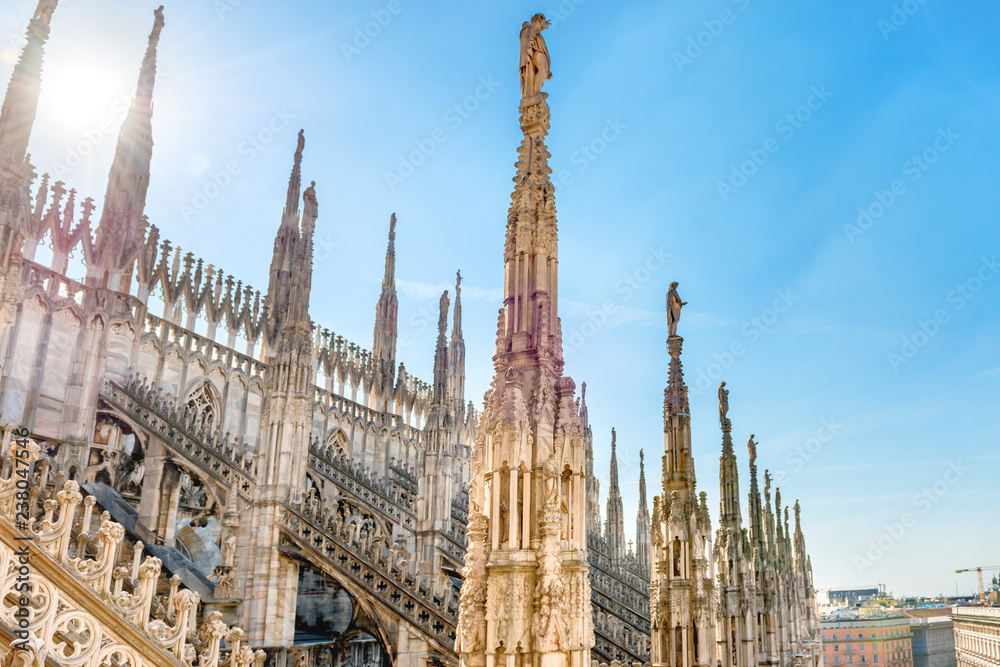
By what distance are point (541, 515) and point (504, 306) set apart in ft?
6.73

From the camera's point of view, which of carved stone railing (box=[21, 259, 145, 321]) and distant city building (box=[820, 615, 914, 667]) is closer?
carved stone railing (box=[21, 259, 145, 321])

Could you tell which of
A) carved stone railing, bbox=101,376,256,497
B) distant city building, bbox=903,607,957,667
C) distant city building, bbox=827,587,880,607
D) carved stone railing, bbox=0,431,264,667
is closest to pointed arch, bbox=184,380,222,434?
carved stone railing, bbox=101,376,256,497

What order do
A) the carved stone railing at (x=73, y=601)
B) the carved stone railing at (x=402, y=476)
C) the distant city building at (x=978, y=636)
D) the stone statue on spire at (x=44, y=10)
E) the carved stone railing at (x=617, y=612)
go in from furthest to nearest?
the distant city building at (x=978, y=636) → the carved stone railing at (x=402, y=476) → the carved stone railing at (x=617, y=612) → the stone statue on spire at (x=44, y=10) → the carved stone railing at (x=73, y=601)

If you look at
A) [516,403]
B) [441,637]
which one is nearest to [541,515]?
[516,403]

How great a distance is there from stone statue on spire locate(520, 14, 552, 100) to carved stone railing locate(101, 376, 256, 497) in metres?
13.1

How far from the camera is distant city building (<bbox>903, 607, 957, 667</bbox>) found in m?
84.8

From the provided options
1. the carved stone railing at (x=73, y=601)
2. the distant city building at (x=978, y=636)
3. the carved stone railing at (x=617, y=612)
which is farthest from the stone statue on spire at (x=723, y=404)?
the distant city building at (x=978, y=636)

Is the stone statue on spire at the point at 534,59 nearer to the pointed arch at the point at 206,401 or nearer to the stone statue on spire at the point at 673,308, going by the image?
the stone statue on spire at the point at 673,308

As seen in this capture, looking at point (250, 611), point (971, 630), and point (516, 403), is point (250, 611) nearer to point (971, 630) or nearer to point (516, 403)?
point (516, 403)

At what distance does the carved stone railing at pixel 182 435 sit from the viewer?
17391 mm

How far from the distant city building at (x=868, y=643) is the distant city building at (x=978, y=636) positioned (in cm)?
539

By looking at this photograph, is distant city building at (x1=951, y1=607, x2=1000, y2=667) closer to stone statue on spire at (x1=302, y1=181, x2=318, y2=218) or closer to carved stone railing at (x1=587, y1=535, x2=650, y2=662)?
carved stone railing at (x1=587, y1=535, x2=650, y2=662)

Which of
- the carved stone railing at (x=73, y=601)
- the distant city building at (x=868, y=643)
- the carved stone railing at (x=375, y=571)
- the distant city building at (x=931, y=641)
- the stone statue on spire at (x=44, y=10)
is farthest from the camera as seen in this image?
the distant city building at (x=931, y=641)

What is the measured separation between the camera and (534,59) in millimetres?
7266
